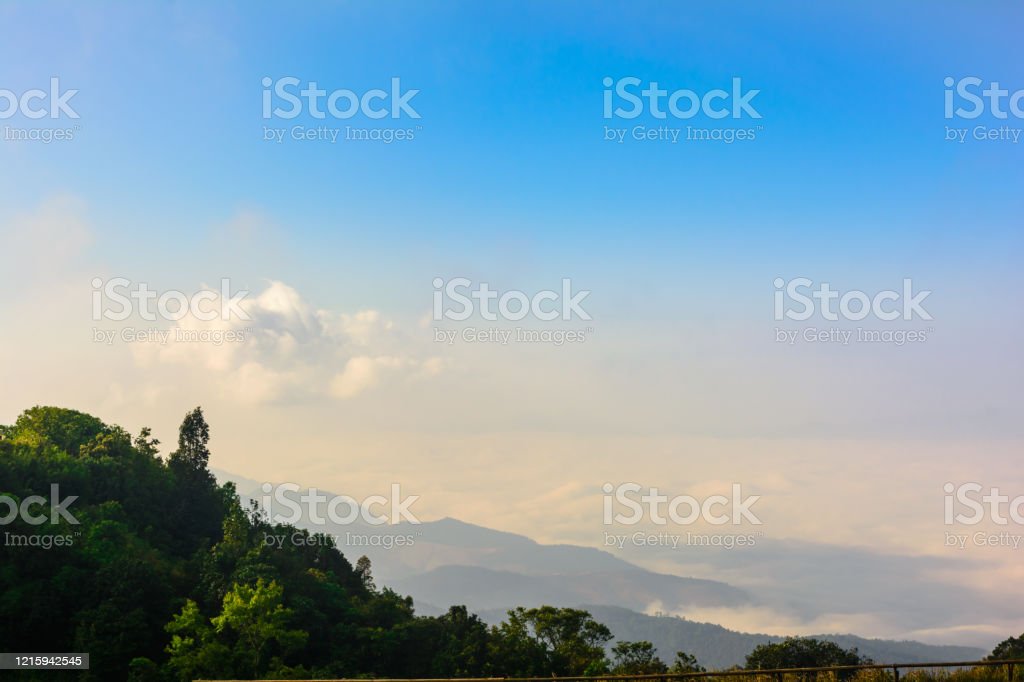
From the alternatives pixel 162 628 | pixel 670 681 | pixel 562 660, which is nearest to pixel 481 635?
pixel 562 660

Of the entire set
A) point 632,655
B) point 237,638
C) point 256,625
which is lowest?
point 632,655

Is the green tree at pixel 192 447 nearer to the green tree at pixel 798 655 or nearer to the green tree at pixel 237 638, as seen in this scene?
the green tree at pixel 237 638

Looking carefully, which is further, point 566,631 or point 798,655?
point 566,631

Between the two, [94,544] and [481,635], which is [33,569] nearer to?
[94,544]

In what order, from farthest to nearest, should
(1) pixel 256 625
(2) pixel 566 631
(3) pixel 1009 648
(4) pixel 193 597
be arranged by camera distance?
(2) pixel 566 631 < (3) pixel 1009 648 < (4) pixel 193 597 < (1) pixel 256 625

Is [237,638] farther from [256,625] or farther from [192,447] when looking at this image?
[192,447]

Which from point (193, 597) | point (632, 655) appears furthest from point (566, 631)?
point (193, 597)

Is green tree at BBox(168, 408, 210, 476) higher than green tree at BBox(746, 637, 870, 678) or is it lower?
higher

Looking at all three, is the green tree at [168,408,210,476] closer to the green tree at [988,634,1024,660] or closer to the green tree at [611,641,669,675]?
the green tree at [611,641,669,675]

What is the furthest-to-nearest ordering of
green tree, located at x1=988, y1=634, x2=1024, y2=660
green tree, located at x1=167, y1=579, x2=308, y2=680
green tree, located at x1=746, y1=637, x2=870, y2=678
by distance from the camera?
green tree, located at x1=988, y1=634, x2=1024, y2=660 → green tree, located at x1=746, y1=637, x2=870, y2=678 → green tree, located at x1=167, y1=579, x2=308, y2=680

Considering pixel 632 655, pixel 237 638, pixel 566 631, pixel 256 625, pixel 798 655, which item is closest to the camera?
pixel 256 625

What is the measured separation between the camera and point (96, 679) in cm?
6888

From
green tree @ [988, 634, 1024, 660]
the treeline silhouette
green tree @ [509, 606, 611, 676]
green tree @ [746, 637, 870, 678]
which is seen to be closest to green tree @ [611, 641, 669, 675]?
the treeline silhouette

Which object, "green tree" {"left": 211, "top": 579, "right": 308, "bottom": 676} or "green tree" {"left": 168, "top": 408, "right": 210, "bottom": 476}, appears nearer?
"green tree" {"left": 211, "top": 579, "right": 308, "bottom": 676}
